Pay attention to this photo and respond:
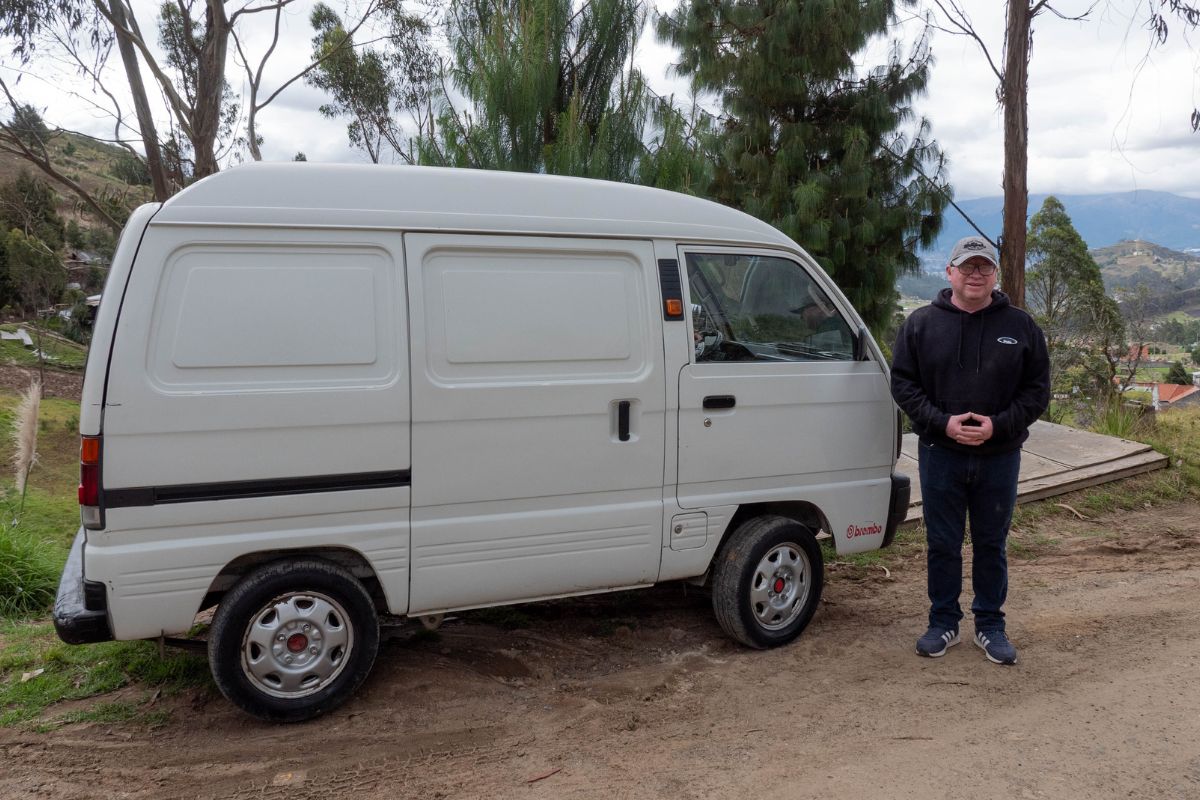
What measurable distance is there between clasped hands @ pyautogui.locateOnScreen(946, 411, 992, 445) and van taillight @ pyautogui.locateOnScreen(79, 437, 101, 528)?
3.53 meters

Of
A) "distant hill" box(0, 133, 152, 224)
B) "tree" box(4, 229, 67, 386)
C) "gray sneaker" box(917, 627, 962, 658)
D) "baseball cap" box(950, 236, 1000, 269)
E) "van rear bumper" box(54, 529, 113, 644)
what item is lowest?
"gray sneaker" box(917, 627, 962, 658)

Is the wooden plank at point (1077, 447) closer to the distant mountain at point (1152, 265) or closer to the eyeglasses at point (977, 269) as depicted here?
the eyeglasses at point (977, 269)

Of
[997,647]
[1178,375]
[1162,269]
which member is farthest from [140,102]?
[1162,269]

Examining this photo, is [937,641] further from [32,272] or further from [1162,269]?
[1162,269]

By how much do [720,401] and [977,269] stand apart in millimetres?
1345

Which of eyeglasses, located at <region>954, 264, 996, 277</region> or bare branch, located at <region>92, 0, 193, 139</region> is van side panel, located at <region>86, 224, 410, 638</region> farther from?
bare branch, located at <region>92, 0, 193, 139</region>

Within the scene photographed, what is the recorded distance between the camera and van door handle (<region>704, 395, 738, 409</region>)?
4.31 meters

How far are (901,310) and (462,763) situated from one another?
1056 cm

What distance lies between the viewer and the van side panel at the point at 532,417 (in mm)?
3824

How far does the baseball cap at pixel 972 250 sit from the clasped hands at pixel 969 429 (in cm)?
72

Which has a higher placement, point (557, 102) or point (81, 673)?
point (557, 102)

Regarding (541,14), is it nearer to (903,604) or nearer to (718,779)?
(903,604)

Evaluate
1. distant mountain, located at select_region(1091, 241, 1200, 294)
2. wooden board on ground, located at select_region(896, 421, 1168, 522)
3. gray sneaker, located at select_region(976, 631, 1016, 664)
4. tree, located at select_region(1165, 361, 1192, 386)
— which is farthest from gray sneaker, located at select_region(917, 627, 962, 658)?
tree, located at select_region(1165, 361, 1192, 386)

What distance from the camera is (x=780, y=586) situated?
→ 4703mm
